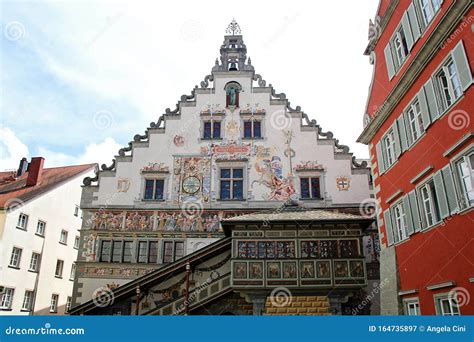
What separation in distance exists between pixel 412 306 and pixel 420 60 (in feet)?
20.8

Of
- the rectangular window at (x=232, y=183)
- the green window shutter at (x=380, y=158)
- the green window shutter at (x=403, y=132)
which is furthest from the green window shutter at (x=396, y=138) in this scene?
the rectangular window at (x=232, y=183)

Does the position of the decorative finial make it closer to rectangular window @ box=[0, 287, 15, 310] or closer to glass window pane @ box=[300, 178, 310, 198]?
glass window pane @ box=[300, 178, 310, 198]

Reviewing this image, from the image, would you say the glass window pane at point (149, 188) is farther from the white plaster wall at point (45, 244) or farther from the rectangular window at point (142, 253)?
the white plaster wall at point (45, 244)

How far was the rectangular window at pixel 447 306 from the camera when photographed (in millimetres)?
8469

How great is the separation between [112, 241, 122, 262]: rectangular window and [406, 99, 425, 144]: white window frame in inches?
521

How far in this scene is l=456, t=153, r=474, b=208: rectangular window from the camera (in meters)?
7.97

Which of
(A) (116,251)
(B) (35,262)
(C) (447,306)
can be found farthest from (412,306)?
(B) (35,262)

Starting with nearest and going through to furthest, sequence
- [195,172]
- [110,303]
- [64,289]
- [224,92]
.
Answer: [110,303]
[195,172]
[224,92]
[64,289]

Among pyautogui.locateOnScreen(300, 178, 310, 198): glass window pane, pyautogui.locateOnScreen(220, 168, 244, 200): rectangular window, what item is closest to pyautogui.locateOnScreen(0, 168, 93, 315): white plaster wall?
pyautogui.locateOnScreen(220, 168, 244, 200): rectangular window

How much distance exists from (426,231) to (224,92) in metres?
13.1

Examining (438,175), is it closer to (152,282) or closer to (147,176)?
(152,282)

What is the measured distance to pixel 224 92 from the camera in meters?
20.4

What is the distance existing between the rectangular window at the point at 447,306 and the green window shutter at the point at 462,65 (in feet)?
14.8

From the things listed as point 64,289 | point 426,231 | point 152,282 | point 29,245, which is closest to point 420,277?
point 426,231
